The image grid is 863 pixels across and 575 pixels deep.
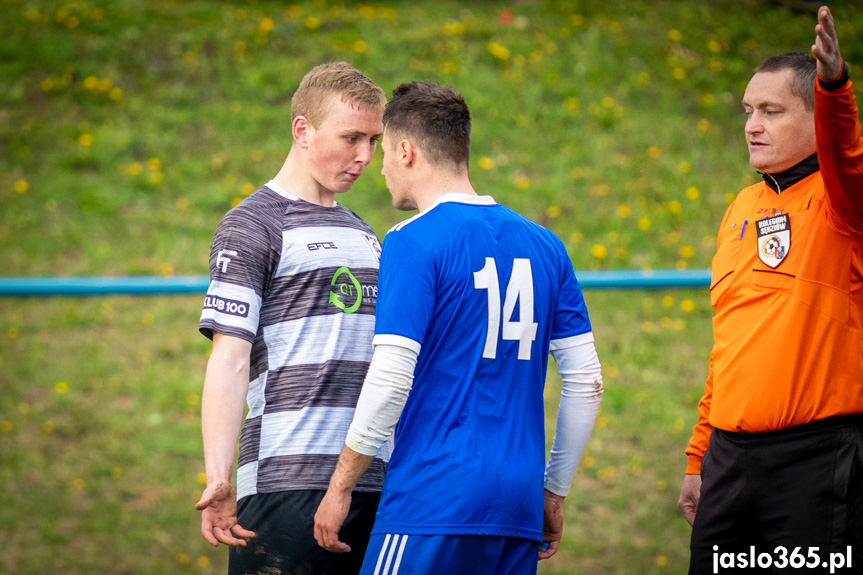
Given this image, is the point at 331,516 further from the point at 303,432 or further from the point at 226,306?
the point at 226,306

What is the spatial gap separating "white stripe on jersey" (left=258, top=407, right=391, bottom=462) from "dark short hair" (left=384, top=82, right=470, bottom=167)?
2.76 ft

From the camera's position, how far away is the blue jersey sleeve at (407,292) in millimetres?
2131

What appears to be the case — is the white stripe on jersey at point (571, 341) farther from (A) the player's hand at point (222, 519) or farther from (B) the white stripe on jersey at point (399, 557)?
(A) the player's hand at point (222, 519)

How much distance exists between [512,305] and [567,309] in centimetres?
28

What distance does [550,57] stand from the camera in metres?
8.77

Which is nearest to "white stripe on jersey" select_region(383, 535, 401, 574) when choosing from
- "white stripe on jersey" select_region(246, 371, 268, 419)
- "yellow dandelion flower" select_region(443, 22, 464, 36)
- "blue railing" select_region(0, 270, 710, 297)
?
"white stripe on jersey" select_region(246, 371, 268, 419)

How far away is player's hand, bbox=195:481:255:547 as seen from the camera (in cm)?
221

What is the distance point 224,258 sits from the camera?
2363 millimetres

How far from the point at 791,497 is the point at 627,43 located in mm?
7290

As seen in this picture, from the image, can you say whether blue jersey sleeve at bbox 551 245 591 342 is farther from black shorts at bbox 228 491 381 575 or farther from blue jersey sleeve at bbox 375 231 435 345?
black shorts at bbox 228 491 381 575

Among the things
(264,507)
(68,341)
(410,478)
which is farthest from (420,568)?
(68,341)

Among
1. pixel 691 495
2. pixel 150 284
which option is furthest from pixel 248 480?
pixel 150 284

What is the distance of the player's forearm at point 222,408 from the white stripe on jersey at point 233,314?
96 millimetres

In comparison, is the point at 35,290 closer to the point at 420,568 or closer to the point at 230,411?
the point at 230,411
